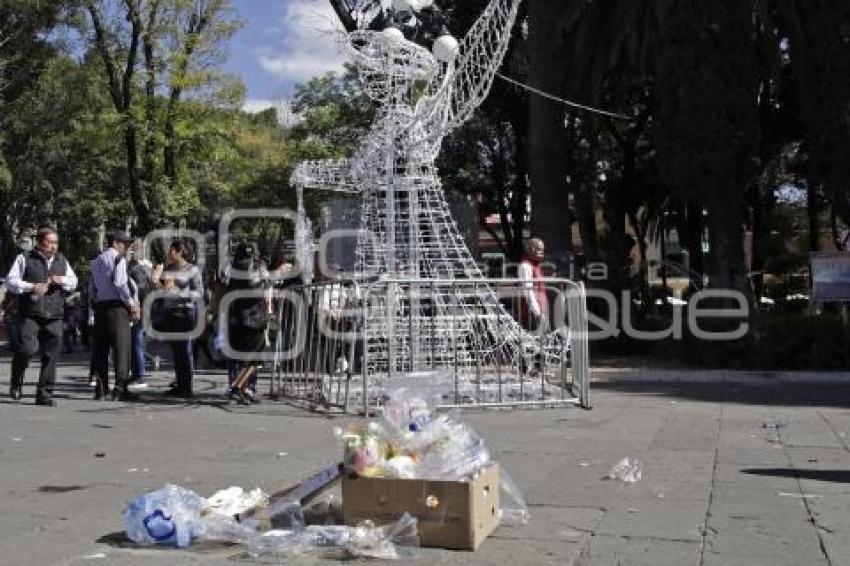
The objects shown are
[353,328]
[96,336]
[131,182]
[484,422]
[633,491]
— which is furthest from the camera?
[131,182]

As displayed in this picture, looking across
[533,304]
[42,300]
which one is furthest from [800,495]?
[42,300]

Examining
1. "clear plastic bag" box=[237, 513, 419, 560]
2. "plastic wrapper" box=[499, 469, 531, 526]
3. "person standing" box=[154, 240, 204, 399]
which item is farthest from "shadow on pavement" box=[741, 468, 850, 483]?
"person standing" box=[154, 240, 204, 399]

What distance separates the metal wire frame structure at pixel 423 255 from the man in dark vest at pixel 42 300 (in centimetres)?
245

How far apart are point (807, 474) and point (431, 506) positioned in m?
3.29

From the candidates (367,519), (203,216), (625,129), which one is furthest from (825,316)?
(203,216)

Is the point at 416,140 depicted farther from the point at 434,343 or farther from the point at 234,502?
the point at 234,502

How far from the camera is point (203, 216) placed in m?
42.7

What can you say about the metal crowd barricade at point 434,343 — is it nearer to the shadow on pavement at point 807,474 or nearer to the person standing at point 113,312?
the person standing at point 113,312

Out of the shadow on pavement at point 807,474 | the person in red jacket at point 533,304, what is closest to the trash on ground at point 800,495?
the shadow on pavement at point 807,474

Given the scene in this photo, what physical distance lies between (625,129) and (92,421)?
963 inches

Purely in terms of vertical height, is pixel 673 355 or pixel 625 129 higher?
pixel 625 129

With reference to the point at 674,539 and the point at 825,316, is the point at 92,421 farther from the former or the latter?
the point at 825,316

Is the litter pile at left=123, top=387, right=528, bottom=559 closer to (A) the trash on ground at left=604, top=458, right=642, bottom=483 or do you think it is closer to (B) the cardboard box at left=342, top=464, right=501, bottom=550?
(B) the cardboard box at left=342, top=464, right=501, bottom=550

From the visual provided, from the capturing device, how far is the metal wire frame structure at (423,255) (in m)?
10.6
